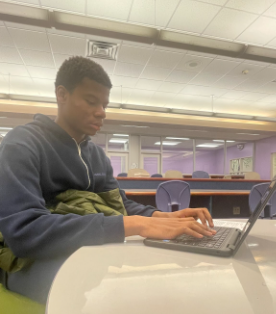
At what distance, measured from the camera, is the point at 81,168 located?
804 millimetres

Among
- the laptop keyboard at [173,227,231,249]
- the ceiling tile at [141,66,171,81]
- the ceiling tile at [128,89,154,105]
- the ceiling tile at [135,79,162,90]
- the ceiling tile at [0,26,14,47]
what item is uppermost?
the ceiling tile at [0,26,14,47]

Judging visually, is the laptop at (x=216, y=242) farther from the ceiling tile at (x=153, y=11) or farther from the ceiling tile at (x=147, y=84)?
the ceiling tile at (x=147, y=84)

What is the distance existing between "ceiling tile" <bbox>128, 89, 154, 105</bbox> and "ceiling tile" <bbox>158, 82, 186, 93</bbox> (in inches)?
14.8

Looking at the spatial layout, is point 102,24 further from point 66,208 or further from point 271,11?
point 66,208

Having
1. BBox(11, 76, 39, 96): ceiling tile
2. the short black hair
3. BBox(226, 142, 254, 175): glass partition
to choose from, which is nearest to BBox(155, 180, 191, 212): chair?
the short black hair

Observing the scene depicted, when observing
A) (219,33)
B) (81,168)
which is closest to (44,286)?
(81,168)

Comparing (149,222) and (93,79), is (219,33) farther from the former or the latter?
(149,222)

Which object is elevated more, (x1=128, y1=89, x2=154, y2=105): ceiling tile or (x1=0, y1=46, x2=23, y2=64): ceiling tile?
(x1=0, y1=46, x2=23, y2=64): ceiling tile

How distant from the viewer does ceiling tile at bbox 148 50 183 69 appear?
3.97 metres

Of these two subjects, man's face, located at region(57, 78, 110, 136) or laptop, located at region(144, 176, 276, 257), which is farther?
man's face, located at region(57, 78, 110, 136)

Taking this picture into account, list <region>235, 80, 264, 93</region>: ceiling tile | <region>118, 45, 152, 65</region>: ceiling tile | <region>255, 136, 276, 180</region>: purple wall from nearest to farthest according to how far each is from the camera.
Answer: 1. <region>118, 45, 152, 65</region>: ceiling tile
2. <region>235, 80, 264, 93</region>: ceiling tile
3. <region>255, 136, 276, 180</region>: purple wall

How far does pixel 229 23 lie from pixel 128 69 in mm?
2024

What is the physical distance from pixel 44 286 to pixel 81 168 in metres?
0.38

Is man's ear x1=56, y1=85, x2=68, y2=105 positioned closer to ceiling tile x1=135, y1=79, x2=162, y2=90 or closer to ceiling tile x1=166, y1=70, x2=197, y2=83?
ceiling tile x1=166, y1=70, x2=197, y2=83
